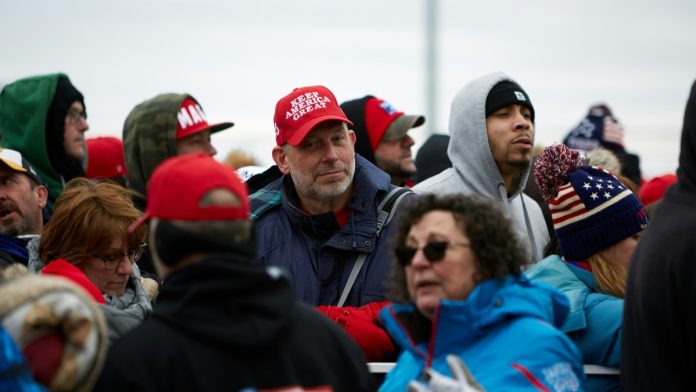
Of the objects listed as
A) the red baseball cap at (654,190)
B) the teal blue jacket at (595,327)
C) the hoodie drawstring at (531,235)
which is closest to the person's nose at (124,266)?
the teal blue jacket at (595,327)

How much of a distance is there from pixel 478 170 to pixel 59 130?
267 cm

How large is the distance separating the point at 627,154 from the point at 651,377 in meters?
6.60

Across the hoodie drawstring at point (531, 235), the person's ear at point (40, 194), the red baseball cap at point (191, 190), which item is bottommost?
the hoodie drawstring at point (531, 235)

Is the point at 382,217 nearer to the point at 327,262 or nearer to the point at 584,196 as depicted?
the point at 327,262

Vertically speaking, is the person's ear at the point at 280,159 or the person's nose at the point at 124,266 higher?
the person's ear at the point at 280,159

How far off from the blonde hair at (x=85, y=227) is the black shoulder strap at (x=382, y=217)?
39.1 inches

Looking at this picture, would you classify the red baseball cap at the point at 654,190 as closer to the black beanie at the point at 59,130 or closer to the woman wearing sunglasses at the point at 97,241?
the black beanie at the point at 59,130

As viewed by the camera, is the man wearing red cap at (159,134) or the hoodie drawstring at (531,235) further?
the man wearing red cap at (159,134)

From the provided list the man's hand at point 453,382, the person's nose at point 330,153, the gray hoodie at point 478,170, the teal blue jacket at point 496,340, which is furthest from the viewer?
the gray hoodie at point 478,170

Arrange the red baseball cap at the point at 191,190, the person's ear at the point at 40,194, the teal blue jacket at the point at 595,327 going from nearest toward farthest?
the red baseball cap at the point at 191,190, the teal blue jacket at the point at 595,327, the person's ear at the point at 40,194

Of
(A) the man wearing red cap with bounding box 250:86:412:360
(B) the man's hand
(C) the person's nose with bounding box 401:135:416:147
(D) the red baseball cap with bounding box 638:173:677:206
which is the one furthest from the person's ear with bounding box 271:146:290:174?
(D) the red baseball cap with bounding box 638:173:677:206

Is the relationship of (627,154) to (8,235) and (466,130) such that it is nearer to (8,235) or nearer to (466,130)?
(466,130)

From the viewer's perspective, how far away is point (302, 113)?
5336mm

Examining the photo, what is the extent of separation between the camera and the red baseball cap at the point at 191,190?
3.00 meters
